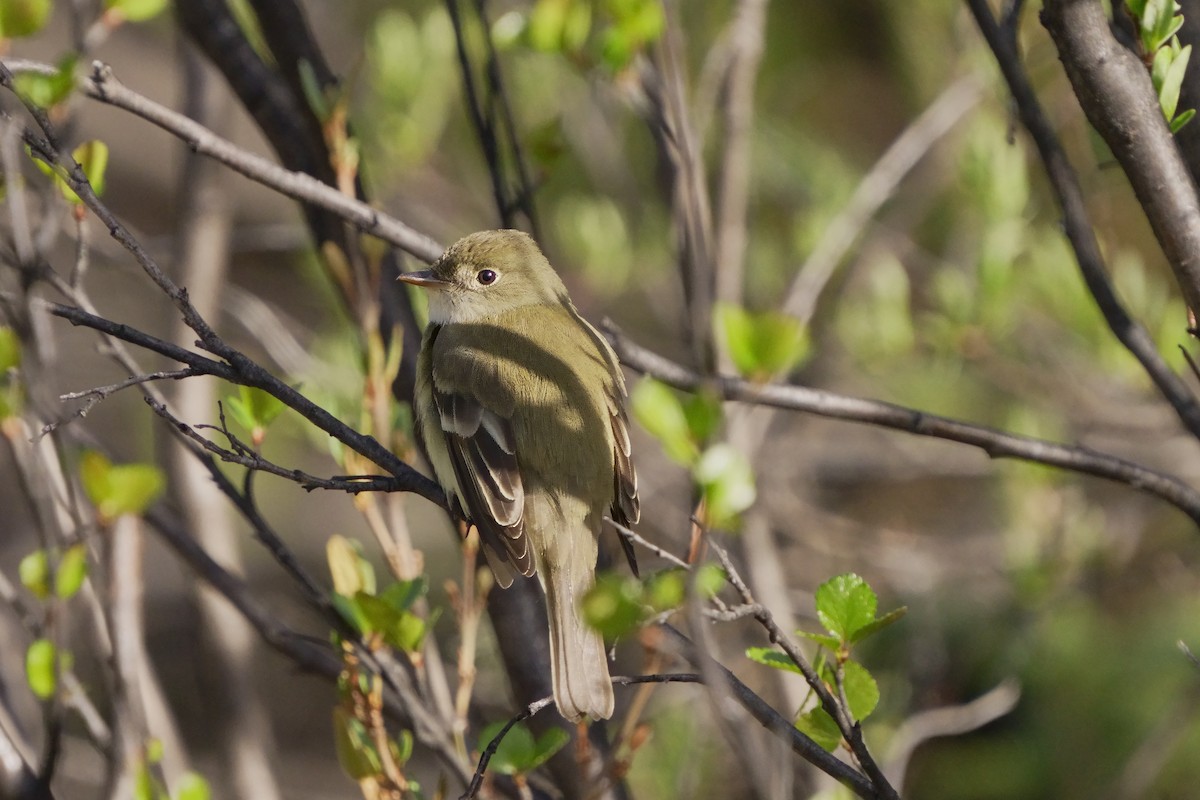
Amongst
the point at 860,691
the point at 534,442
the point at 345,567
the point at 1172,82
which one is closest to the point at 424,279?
the point at 534,442

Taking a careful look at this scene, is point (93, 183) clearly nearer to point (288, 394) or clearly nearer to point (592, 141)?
point (288, 394)

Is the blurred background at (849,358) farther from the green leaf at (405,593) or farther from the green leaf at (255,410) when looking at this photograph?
the green leaf at (405,593)

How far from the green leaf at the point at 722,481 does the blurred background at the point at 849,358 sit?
55.9 inches

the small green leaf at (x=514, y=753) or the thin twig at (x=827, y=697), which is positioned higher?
the small green leaf at (x=514, y=753)

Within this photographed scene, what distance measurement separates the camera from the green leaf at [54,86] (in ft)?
7.59

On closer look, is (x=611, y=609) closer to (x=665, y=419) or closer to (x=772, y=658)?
(x=665, y=419)

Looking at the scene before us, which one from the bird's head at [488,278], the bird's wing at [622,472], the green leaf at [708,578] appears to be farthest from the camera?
the bird's head at [488,278]

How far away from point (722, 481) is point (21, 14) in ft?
5.69

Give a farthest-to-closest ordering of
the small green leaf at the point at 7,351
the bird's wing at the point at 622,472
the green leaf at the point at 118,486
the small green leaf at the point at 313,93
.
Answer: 1. the bird's wing at the point at 622,472
2. the small green leaf at the point at 313,93
3. the small green leaf at the point at 7,351
4. the green leaf at the point at 118,486

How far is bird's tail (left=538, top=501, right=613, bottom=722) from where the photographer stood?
264 centimetres

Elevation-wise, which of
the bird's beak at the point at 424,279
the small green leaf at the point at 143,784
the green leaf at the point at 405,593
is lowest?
Result: the small green leaf at the point at 143,784

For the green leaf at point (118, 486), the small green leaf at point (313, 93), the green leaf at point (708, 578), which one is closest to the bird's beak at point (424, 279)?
the small green leaf at point (313, 93)

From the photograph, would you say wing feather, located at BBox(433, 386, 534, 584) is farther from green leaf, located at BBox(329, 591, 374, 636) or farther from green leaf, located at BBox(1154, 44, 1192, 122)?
green leaf, located at BBox(1154, 44, 1192, 122)

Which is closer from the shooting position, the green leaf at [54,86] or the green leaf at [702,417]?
the green leaf at [702,417]
